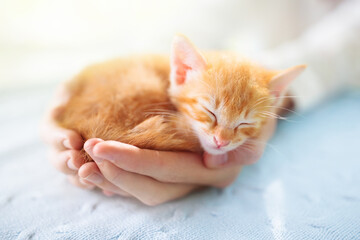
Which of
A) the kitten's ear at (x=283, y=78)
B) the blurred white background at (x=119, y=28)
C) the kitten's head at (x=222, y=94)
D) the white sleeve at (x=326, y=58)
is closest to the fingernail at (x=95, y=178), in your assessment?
the kitten's head at (x=222, y=94)

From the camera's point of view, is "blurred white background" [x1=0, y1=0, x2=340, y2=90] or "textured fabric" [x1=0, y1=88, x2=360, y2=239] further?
"blurred white background" [x1=0, y1=0, x2=340, y2=90]

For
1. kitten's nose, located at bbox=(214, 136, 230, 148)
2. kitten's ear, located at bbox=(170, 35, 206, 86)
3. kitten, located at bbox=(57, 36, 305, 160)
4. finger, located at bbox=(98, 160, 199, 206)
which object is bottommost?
finger, located at bbox=(98, 160, 199, 206)

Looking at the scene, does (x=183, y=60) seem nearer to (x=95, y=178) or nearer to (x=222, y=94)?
(x=222, y=94)

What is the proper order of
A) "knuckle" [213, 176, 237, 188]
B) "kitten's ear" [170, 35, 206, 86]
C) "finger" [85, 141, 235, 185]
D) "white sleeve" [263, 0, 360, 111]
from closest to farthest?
1. "finger" [85, 141, 235, 185]
2. "kitten's ear" [170, 35, 206, 86]
3. "knuckle" [213, 176, 237, 188]
4. "white sleeve" [263, 0, 360, 111]

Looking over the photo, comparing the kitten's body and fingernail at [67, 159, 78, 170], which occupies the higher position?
the kitten's body

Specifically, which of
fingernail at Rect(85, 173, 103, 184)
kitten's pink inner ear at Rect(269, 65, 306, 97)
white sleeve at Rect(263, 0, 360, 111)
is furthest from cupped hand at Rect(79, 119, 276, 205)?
white sleeve at Rect(263, 0, 360, 111)


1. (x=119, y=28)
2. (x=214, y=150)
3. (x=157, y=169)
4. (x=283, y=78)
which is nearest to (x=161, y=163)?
(x=157, y=169)

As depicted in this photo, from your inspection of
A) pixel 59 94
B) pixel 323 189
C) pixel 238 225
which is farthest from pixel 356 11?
pixel 59 94

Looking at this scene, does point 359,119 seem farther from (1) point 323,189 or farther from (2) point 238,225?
(2) point 238,225

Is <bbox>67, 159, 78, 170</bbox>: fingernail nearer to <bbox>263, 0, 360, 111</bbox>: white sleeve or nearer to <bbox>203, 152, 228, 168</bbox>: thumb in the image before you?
<bbox>203, 152, 228, 168</bbox>: thumb
